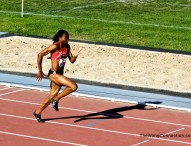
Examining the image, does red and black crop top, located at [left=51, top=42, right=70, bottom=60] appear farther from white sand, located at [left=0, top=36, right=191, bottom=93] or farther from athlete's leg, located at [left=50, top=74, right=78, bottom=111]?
white sand, located at [left=0, top=36, right=191, bottom=93]

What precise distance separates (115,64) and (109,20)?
30.8 feet

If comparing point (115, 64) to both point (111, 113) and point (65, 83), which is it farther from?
point (65, 83)

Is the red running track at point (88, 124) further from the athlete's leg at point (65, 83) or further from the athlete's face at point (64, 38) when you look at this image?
the athlete's face at point (64, 38)

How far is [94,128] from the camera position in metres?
16.2

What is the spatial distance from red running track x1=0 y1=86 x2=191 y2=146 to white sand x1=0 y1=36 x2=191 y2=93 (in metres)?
2.68

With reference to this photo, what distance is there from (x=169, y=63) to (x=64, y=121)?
779 cm

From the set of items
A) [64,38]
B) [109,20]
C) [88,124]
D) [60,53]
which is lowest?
[88,124]

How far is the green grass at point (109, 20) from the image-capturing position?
28.6 m

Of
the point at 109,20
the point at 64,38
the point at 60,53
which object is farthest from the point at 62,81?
the point at 109,20

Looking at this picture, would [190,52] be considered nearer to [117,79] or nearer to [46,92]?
[117,79]

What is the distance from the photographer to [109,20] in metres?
32.8

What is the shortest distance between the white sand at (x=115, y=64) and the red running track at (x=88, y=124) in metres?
2.68

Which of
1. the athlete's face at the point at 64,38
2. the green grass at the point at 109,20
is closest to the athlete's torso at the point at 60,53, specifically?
the athlete's face at the point at 64,38

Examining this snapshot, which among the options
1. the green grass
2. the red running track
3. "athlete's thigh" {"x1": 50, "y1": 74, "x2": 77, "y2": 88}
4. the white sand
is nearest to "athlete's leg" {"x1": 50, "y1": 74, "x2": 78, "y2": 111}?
"athlete's thigh" {"x1": 50, "y1": 74, "x2": 77, "y2": 88}
